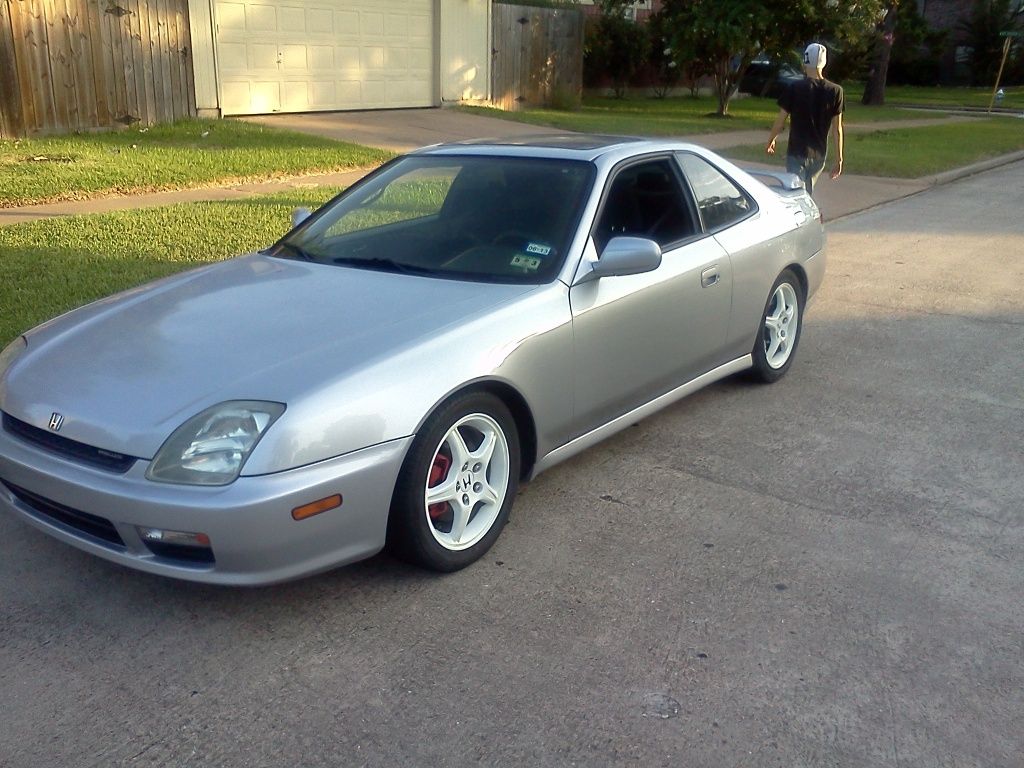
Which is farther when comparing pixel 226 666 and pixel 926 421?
pixel 926 421

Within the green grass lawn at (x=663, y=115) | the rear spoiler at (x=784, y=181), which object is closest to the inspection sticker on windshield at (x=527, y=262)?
the rear spoiler at (x=784, y=181)

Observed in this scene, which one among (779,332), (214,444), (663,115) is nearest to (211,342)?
(214,444)

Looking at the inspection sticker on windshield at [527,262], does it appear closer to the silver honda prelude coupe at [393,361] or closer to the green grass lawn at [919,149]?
the silver honda prelude coupe at [393,361]

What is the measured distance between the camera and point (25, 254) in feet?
26.1

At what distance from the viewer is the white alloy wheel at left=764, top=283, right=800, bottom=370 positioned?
5.95 m

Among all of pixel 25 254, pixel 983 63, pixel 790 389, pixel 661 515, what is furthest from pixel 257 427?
pixel 983 63

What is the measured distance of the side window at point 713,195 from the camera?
531cm

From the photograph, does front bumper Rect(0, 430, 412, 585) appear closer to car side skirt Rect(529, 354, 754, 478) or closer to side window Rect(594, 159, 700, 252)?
car side skirt Rect(529, 354, 754, 478)

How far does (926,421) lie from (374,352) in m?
3.32

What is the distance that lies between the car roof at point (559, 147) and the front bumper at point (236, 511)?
1924 millimetres

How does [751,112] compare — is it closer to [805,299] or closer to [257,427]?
[805,299]

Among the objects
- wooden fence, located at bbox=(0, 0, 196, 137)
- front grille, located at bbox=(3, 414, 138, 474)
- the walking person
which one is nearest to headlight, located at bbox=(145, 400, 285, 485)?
front grille, located at bbox=(3, 414, 138, 474)

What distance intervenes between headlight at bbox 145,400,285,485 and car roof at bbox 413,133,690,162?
2109mm

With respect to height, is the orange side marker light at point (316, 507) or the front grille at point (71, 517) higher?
the orange side marker light at point (316, 507)
